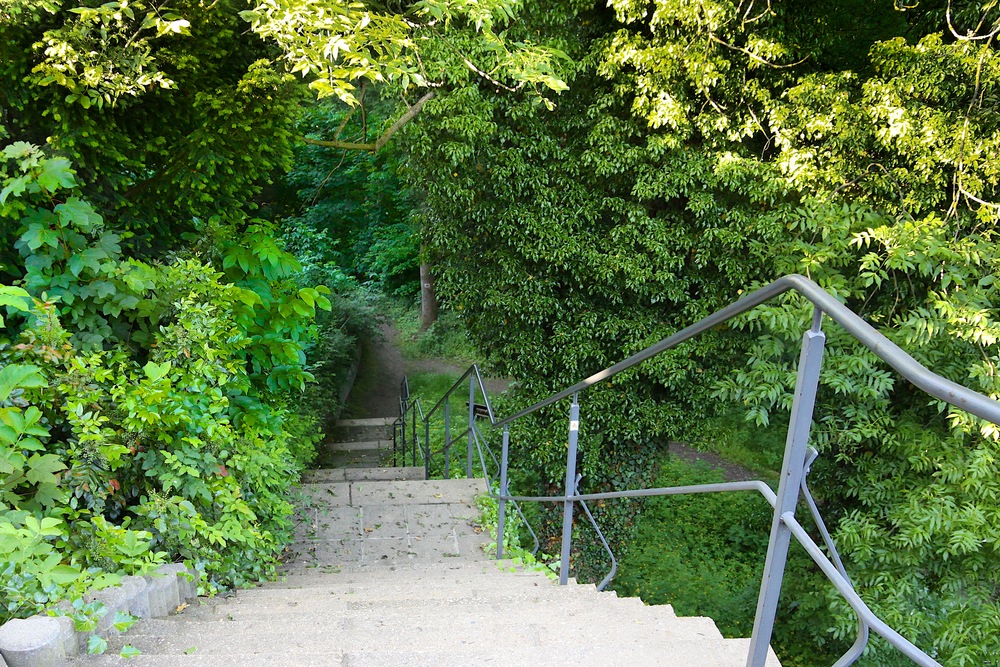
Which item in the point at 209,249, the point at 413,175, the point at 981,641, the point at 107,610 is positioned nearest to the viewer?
the point at 107,610

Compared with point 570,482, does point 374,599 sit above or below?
below

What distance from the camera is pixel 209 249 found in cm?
406

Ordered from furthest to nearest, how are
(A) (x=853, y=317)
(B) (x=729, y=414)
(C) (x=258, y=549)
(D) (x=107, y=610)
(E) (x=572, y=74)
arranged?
1. (B) (x=729, y=414)
2. (E) (x=572, y=74)
3. (C) (x=258, y=549)
4. (D) (x=107, y=610)
5. (A) (x=853, y=317)

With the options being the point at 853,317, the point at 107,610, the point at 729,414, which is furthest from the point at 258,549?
the point at 729,414

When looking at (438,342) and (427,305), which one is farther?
(427,305)

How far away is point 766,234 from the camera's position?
5406 mm

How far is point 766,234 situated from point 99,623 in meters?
4.94

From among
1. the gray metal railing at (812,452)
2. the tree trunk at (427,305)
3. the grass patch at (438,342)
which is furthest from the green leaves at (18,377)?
the tree trunk at (427,305)

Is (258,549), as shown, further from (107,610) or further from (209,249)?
(209,249)

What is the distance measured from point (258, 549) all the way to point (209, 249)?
1738 millimetres

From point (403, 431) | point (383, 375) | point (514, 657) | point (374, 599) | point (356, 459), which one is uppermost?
point (514, 657)

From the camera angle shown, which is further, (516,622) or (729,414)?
(729,414)

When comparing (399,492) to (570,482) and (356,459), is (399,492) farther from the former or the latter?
(356,459)

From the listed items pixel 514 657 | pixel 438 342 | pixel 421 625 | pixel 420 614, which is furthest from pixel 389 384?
pixel 514 657
